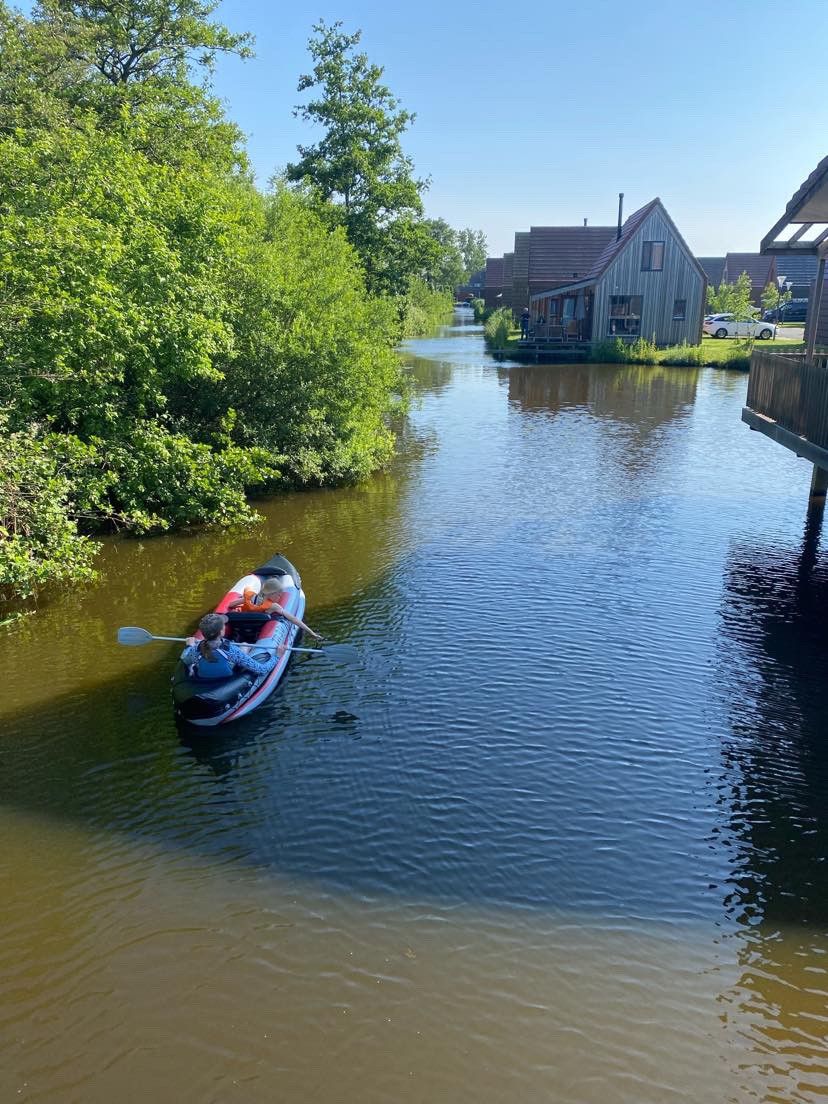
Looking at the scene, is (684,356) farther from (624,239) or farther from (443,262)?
(443,262)

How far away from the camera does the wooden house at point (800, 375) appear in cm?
1245

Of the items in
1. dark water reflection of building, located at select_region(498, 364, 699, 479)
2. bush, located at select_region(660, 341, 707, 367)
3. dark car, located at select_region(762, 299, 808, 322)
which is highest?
dark car, located at select_region(762, 299, 808, 322)

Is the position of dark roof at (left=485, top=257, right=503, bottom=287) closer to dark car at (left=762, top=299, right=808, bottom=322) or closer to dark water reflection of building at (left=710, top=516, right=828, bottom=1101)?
dark car at (left=762, top=299, right=808, bottom=322)

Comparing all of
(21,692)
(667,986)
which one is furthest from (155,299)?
(667,986)

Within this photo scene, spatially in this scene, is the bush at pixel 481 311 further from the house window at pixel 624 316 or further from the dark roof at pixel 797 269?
the house window at pixel 624 316

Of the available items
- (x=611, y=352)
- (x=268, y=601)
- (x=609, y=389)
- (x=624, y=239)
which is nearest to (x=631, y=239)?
(x=624, y=239)

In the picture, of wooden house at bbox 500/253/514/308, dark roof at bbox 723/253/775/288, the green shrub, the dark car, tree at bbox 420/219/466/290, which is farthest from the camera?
wooden house at bbox 500/253/514/308

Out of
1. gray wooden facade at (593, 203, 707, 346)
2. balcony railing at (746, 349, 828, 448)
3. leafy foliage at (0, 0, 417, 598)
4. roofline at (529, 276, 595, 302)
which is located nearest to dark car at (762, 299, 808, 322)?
gray wooden facade at (593, 203, 707, 346)

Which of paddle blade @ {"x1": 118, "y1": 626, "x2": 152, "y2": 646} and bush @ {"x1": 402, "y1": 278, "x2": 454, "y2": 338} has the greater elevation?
bush @ {"x1": 402, "y1": 278, "x2": 454, "y2": 338}

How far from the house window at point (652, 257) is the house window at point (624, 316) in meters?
1.69

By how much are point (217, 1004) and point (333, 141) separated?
3482 centimetres

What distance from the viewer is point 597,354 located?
46969 millimetres

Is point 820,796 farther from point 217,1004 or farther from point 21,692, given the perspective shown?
point 21,692

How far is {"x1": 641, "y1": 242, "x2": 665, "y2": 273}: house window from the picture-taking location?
4703 cm
